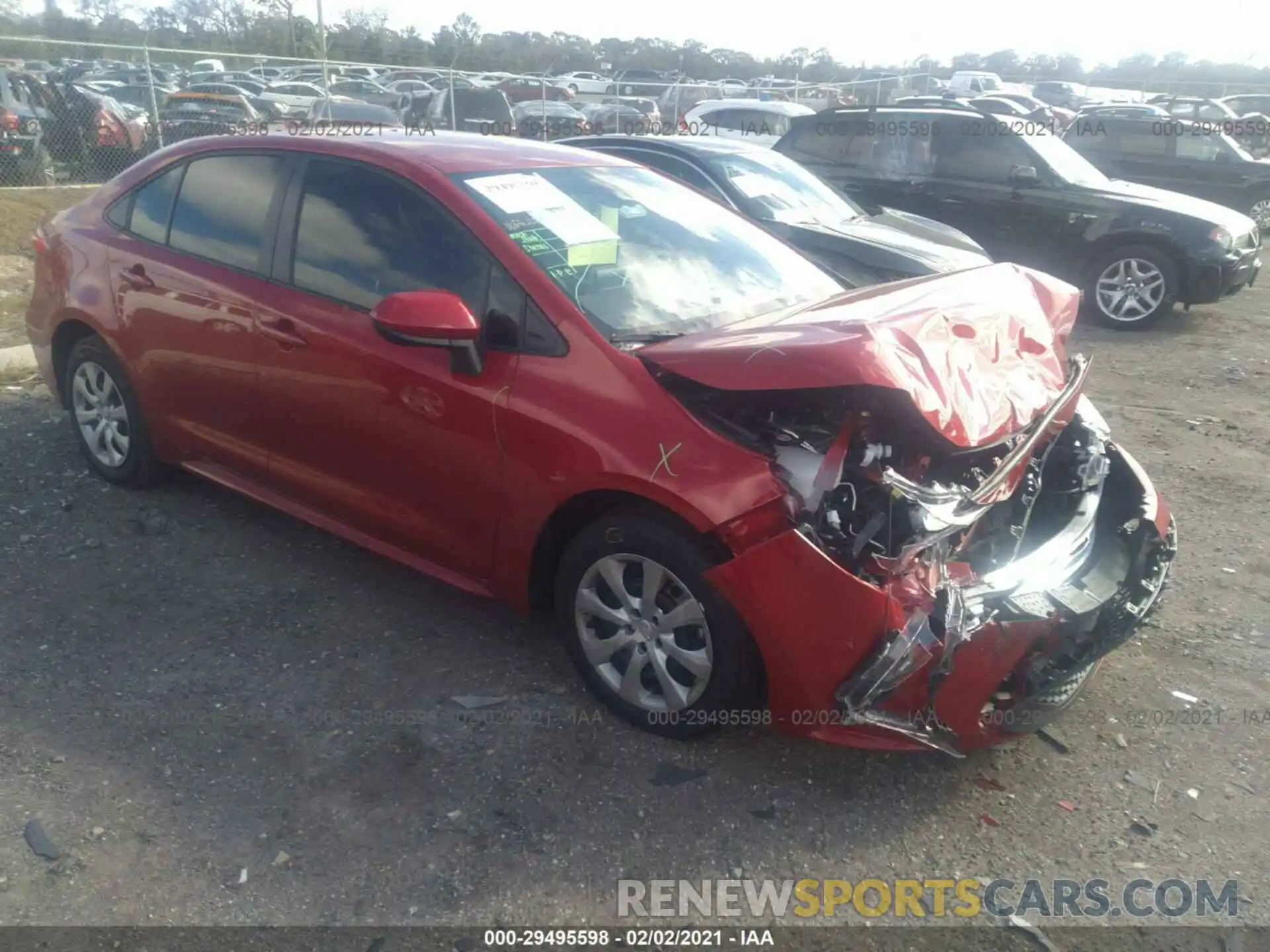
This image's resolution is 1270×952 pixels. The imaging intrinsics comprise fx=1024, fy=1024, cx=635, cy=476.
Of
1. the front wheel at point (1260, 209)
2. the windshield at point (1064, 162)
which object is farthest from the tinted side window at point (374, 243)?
the front wheel at point (1260, 209)

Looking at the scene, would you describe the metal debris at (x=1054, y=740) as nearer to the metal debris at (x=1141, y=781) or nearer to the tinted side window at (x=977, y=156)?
the metal debris at (x=1141, y=781)

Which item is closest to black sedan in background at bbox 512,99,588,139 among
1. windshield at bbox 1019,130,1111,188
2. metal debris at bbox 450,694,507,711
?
windshield at bbox 1019,130,1111,188

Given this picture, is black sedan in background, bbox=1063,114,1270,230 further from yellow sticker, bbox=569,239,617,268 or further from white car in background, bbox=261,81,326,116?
white car in background, bbox=261,81,326,116

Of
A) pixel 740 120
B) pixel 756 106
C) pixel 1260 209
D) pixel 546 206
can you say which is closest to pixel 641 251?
pixel 546 206

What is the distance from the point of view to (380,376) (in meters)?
3.57

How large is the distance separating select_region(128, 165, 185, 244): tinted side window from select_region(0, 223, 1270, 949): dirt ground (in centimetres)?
139

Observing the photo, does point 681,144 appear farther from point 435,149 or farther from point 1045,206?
point 435,149

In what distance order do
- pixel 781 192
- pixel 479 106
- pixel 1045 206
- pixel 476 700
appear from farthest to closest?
pixel 479 106
pixel 1045 206
pixel 781 192
pixel 476 700

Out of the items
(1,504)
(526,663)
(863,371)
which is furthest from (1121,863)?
(1,504)

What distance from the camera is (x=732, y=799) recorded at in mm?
3051

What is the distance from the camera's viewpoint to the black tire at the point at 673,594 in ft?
9.72

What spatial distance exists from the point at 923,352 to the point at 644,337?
A: 87 cm

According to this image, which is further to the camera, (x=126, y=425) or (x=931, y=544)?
(x=126, y=425)

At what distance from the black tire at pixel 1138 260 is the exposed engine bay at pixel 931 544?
23.6ft
